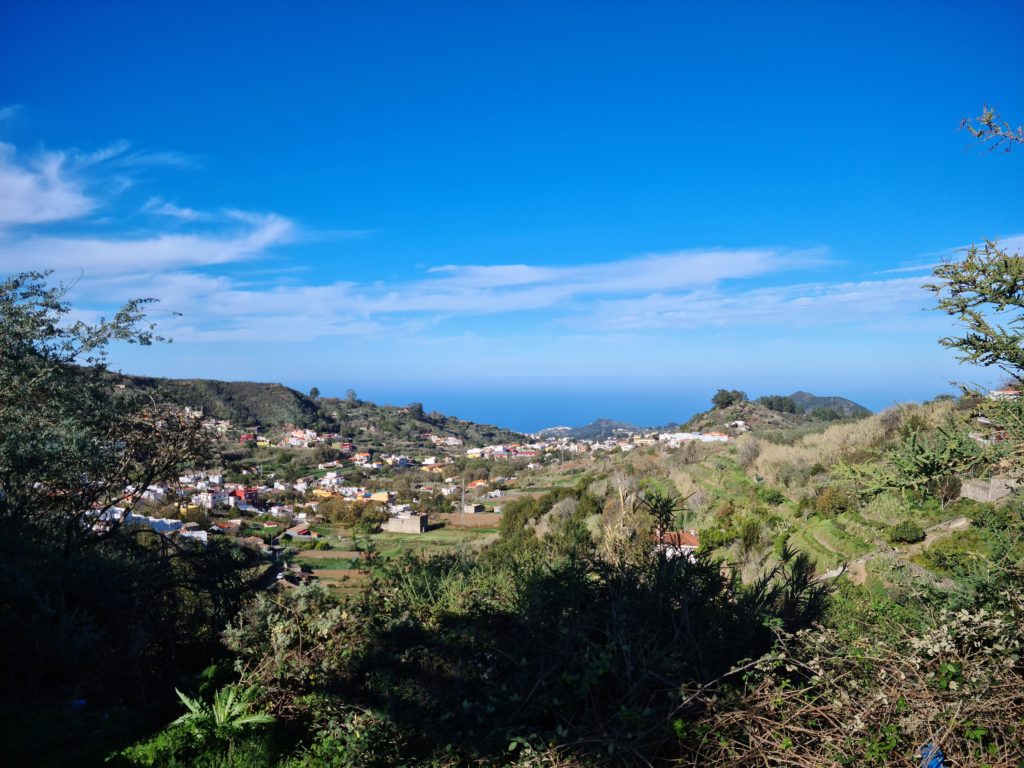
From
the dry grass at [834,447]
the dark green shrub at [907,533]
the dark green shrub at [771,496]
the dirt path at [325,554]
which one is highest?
the dry grass at [834,447]

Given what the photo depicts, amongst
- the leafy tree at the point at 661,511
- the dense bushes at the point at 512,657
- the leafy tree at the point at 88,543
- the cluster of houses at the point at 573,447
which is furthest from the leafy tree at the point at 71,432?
the cluster of houses at the point at 573,447

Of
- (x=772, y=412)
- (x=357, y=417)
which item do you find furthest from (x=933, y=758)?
(x=357, y=417)

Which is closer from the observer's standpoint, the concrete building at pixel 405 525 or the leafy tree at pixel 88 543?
the leafy tree at pixel 88 543

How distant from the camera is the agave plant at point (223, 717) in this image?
11.3 feet

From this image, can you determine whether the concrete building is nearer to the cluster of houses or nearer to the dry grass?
the dry grass

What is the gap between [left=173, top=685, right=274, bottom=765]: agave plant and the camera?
344 cm

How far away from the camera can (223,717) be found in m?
3.54

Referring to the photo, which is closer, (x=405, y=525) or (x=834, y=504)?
(x=834, y=504)

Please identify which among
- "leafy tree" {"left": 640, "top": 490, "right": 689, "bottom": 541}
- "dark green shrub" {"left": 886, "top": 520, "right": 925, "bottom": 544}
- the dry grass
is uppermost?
"leafy tree" {"left": 640, "top": 490, "right": 689, "bottom": 541}

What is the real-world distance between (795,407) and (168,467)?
47908 millimetres

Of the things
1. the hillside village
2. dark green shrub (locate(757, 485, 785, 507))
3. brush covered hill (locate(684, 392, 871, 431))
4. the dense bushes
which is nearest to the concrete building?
the hillside village

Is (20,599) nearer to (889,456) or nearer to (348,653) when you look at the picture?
(348,653)

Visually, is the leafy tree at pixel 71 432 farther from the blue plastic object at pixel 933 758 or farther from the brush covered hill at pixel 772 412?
the brush covered hill at pixel 772 412

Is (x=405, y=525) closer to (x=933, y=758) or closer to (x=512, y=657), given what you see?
(x=512, y=657)
